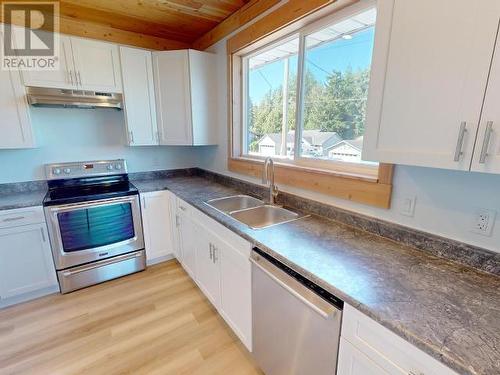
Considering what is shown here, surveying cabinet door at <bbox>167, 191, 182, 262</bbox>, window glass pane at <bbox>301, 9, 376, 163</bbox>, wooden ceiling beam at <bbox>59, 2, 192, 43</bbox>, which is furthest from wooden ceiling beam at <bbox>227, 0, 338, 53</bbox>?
cabinet door at <bbox>167, 191, 182, 262</bbox>

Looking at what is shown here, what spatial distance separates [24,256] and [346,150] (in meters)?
2.67

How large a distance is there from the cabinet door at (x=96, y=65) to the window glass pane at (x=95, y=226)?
3.84 feet

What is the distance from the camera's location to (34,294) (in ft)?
6.98

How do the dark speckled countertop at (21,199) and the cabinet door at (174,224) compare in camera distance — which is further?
the cabinet door at (174,224)

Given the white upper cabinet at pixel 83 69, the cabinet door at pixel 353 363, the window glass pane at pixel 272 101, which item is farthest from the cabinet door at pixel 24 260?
the cabinet door at pixel 353 363

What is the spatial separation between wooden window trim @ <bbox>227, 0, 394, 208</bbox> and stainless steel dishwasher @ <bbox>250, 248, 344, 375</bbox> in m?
0.64

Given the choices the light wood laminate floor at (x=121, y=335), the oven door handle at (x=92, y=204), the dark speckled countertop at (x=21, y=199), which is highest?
the dark speckled countertop at (x=21, y=199)

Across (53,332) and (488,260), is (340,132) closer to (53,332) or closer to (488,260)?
(488,260)

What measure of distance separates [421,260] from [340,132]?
905 mm

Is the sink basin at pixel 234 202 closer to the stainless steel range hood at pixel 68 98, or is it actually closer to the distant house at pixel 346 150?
the distant house at pixel 346 150

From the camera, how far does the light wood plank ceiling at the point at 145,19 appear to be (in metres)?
2.04

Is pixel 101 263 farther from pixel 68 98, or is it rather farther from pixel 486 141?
pixel 486 141

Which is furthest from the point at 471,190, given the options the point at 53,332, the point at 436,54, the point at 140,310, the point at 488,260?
the point at 53,332

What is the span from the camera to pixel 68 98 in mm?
2127
